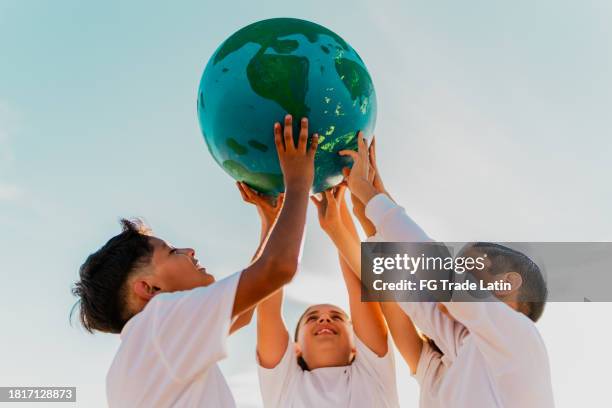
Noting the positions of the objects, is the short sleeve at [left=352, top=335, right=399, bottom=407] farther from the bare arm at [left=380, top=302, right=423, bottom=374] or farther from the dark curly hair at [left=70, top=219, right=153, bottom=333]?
the dark curly hair at [left=70, top=219, right=153, bottom=333]

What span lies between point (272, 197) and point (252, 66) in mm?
983

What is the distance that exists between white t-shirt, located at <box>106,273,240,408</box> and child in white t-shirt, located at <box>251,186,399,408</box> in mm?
1608

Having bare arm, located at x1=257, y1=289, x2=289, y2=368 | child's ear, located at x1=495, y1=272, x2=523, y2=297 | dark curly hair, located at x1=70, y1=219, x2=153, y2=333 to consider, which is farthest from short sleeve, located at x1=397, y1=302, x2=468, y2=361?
dark curly hair, located at x1=70, y1=219, x2=153, y2=333

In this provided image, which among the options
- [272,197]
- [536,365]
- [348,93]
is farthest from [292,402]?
[348,93]

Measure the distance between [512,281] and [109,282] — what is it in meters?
2.43

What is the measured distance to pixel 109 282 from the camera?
3.46m

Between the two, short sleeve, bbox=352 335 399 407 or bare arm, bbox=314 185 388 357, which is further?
bare arm, bbox=314 185 388 357

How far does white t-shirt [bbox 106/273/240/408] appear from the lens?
2818 mm

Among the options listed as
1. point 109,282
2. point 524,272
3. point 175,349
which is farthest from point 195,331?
point 524,272

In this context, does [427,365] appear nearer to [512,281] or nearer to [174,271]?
[512,281]

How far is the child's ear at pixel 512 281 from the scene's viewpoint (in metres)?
3.96

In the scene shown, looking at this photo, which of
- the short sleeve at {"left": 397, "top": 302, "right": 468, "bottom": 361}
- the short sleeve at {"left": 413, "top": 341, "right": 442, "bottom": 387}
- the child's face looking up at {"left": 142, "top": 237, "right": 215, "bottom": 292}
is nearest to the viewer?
the child's face looking up at {"left": 142, "top": 237, "right": 215, "bottom": 292}

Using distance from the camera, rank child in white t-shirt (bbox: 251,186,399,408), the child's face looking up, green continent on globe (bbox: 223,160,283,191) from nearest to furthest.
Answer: the child's face looking up
green continent on globe (bbox: 223,160,283,191)
child in white t-shirt (bbox: 251,186,399,408)

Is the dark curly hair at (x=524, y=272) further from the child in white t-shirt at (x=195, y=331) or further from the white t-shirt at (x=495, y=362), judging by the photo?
the child in white t-shirt at (x=195, y=331)
